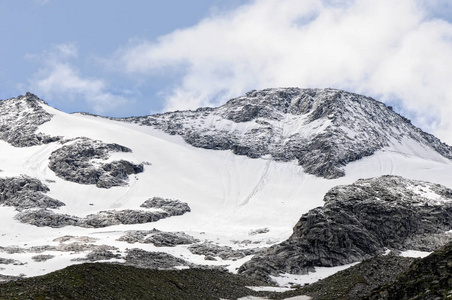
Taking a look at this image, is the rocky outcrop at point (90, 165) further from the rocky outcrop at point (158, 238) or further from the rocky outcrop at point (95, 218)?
the rocky outcrop at point (158, 238)

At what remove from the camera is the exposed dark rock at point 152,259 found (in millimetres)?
88938

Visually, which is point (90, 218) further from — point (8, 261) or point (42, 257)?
point (8, 261)

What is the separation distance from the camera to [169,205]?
155 metres

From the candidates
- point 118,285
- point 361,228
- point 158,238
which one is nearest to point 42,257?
point 158,238

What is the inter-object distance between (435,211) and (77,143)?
5642 inches

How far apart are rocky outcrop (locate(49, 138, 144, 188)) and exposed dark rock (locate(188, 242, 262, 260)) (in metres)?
72.6

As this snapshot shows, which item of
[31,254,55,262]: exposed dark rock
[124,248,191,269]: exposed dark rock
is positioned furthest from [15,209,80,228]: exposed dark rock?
[124,248,191,269]: exposed dark rock

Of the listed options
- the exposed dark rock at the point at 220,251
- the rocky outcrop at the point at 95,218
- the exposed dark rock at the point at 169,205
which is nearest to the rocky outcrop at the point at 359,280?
the exposed dark rock at the point at 220,251

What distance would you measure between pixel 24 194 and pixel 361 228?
10887cm

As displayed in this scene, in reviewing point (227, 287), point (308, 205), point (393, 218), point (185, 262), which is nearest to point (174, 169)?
point (308, 205)

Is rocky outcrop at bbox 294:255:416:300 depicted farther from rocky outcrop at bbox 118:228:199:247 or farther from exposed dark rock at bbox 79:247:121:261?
rocky outcrop at bbox 118:228:199:247

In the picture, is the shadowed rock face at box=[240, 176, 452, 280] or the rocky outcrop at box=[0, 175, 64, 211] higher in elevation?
the rocky outcrop at box=[0, 175, 64, 211]

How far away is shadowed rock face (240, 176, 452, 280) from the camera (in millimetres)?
84250

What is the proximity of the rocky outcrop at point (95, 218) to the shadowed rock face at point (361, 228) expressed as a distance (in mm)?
62171
